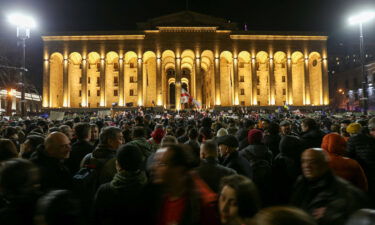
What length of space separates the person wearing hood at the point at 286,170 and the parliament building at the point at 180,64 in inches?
1777

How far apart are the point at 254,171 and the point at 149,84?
167 ft

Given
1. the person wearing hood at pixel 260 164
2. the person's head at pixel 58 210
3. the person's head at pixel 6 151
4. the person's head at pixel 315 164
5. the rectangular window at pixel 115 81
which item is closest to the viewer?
the person's head at pixel 58 210

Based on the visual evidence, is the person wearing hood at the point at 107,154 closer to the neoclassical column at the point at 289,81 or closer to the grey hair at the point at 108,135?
the grey hair at the point at 108,135

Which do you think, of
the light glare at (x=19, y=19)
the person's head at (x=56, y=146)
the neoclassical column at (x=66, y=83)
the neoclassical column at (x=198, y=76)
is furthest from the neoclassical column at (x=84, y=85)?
the person's head at (x=56, y=146)

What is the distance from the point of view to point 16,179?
221 centimetres

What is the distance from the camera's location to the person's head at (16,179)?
2.19 meters

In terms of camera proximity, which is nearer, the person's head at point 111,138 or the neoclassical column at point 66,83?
the person's head at point 111,138

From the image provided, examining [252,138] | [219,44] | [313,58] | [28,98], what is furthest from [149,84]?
[252,138]

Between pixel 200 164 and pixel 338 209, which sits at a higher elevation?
pixel 200 164

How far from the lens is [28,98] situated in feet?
188

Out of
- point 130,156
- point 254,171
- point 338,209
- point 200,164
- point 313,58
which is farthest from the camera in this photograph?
point 313,58

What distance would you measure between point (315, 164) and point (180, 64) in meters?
48.4

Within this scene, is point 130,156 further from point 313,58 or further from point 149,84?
point 313,58

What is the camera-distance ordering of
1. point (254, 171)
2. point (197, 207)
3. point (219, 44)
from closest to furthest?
point (197, 207), point (254, 171), point (219, 44)
